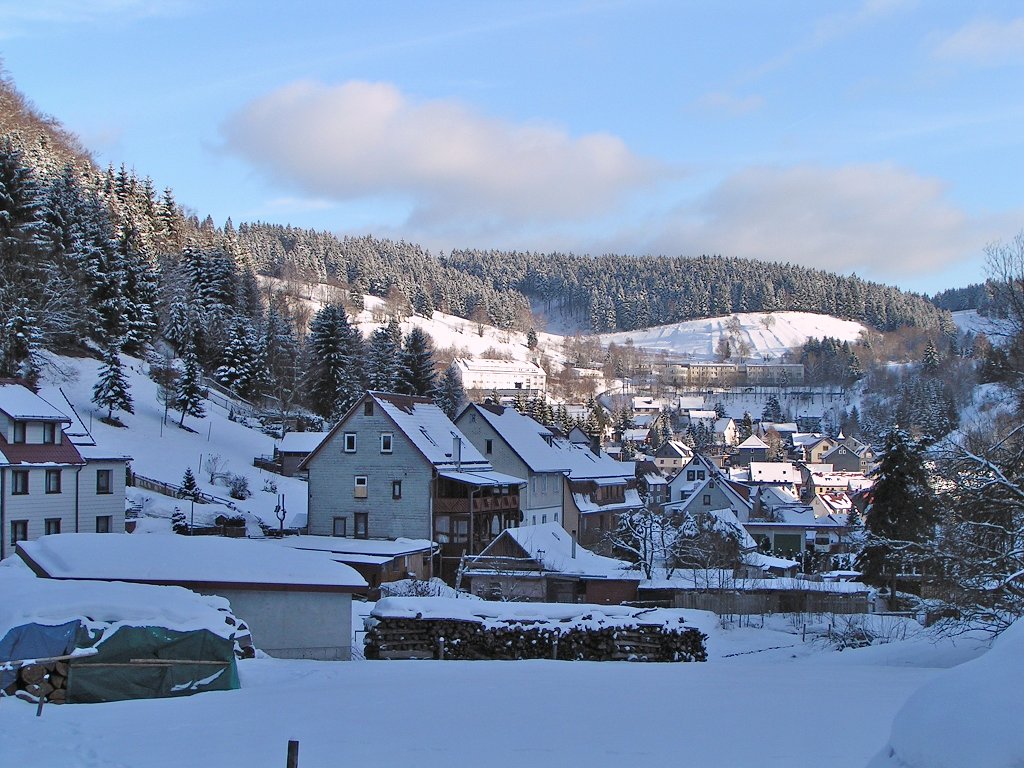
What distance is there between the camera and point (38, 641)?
16438mm

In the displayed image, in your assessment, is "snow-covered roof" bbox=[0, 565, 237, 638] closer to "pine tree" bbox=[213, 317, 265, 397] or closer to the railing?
the railing

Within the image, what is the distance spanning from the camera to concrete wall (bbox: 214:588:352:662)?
24.2 metres

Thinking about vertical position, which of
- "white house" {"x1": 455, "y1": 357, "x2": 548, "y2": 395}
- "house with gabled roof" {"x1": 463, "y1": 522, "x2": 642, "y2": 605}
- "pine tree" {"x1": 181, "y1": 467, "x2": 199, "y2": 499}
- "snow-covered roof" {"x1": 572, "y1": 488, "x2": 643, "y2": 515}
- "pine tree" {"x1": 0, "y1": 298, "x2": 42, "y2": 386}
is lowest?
"house with gabled roof" {"x1": 463, "y1": 522, "x2": 642, "y2": 605}

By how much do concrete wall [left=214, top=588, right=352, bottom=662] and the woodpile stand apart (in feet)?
4.04

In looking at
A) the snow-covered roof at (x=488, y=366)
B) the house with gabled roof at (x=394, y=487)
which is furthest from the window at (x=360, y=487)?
the snow-covered roof at (x=488, y=366)

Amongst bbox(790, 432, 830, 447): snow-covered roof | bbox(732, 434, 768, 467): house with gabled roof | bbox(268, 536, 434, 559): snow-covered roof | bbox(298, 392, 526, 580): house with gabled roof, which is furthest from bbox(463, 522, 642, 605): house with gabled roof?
bbox(790, 432, 830, 447): snow-covered roof

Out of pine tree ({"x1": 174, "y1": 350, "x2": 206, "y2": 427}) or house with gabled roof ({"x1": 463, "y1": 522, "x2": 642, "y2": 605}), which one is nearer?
house with gabled roof ({"x1": 463, "y1": 522, "x2": 642, "y2": 605})

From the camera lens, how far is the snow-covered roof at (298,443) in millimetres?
62875

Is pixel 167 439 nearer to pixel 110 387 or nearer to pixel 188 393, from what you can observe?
pixel 110 387

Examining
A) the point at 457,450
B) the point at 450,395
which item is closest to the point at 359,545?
the point at 457,450

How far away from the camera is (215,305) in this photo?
8319cm

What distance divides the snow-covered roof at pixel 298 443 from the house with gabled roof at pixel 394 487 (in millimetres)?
14823

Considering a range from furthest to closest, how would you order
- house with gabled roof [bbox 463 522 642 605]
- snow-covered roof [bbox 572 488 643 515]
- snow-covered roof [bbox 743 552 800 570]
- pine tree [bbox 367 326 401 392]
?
pine tree [bbox 367 326 401 392]
snow-covered roof [bbox 572 488 643 515]
snow-covered roof [bbox 743 552 800 570]
house with gabled roof [bbox 463 522 642 605]

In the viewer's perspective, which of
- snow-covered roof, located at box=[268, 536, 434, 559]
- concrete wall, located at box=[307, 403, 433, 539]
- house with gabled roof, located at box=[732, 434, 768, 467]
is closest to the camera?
snow-covered roof, located at box=[268, 536, 434, 559]
